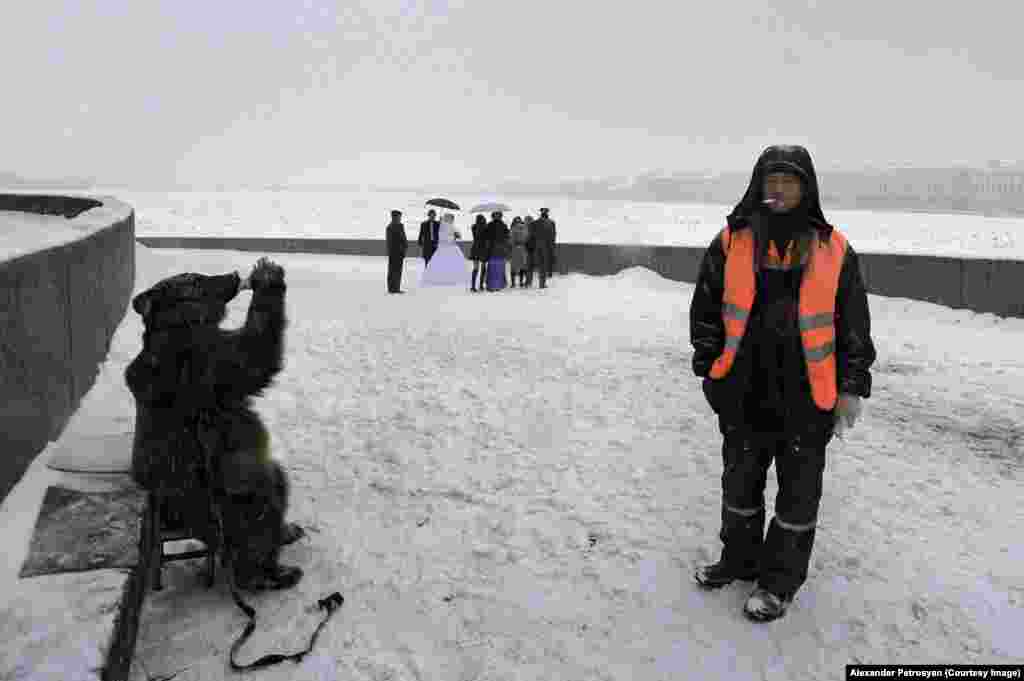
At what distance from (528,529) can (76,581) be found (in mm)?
2136

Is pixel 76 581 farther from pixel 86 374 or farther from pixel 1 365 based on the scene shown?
pixel 86 374

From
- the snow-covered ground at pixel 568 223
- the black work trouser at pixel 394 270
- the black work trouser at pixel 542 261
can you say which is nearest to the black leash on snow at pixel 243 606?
the black work trouser at pixel 394 270

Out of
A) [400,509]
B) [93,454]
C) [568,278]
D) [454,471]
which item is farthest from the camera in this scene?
[568,278]

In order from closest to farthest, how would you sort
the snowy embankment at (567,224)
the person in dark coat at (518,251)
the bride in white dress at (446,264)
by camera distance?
the person in dark coat at (518,251)
the bride in white dress at (446,264)
the snowy embankment at (567,224)

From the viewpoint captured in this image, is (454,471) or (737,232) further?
(454,471)

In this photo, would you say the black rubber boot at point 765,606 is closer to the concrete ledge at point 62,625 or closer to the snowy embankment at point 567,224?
the concrete ledge at point 62,625

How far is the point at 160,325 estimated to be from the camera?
296 centimetres

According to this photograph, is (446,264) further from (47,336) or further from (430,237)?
(47,336)

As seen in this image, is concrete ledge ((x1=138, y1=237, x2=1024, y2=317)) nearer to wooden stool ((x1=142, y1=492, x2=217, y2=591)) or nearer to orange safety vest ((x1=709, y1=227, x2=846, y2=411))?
orange safety vest ((x1=709, y1=227, x2=846, y2=411))

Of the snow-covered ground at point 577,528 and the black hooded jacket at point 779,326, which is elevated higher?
the black hooded jacket at point 779,326

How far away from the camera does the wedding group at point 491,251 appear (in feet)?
50.1

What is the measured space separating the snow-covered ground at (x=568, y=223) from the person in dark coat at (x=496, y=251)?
16.5m

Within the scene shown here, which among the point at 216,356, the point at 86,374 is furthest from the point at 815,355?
the point at 86,374

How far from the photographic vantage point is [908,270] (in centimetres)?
1284
